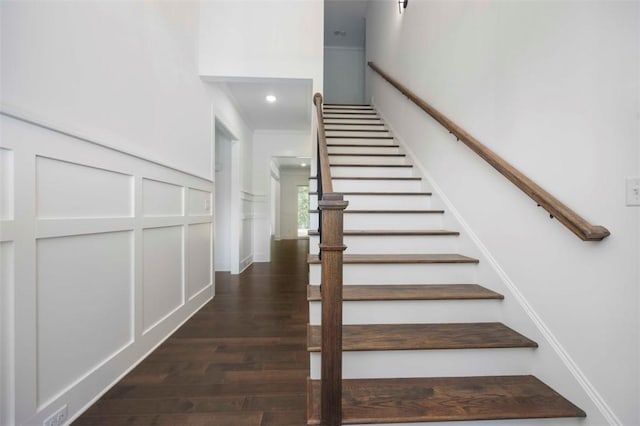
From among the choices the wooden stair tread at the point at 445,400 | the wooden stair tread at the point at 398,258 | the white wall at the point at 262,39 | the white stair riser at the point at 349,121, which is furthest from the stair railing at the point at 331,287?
the white stair riser at the point at 349,121

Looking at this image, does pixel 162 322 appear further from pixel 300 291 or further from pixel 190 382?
pixel 300 291

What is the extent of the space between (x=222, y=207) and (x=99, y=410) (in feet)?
11.1

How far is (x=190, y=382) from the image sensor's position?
171cm

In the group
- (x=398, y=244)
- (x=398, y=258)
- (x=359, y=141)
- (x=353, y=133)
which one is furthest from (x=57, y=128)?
(x=353, y=133)

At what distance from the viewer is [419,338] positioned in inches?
57.9

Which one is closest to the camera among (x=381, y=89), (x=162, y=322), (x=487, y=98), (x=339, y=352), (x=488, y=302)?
(x=339, y=352)

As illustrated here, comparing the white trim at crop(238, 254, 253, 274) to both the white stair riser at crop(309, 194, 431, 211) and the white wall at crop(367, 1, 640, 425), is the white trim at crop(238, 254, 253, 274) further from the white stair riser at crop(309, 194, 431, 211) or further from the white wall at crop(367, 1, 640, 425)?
the white wall at crop(367, 1, 640, 425)

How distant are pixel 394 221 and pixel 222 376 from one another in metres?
1.66

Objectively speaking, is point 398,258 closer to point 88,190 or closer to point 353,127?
point 88,190

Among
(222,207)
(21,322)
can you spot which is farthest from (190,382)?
(222,207)

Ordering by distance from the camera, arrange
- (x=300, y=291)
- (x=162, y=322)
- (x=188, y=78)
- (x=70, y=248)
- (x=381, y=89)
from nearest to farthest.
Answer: (x=70, y=248) < (x=162, y=322) < (x=188, y=78) < (x=300, y=291) < (x=381, y=89)

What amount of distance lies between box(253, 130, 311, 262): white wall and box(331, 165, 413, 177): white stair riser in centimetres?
298

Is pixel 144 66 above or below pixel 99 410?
above

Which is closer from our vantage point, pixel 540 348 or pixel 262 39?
pixel 540 348
